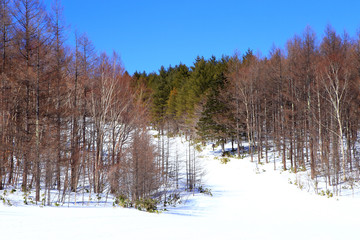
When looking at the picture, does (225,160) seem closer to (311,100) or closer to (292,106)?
(292,106)

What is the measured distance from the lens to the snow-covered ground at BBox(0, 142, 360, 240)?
680 centimetres

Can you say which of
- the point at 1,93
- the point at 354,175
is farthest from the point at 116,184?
the point at 354,175

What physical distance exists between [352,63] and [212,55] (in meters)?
32.5

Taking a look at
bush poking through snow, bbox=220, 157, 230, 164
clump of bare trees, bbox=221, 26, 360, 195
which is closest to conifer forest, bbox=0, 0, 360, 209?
clump of bare trees, bbox=221, 26, 360, 195

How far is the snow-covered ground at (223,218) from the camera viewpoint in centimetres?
680

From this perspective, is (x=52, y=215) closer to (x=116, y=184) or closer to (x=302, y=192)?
(x=116, y=184)

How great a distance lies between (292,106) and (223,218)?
17172mm

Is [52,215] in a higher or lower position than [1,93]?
lower

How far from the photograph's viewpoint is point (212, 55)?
5406cm

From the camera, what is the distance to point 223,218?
11.6 m

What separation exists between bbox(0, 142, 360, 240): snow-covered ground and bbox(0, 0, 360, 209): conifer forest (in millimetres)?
2280

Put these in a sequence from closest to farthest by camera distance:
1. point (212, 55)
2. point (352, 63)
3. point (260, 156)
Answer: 1. point (352, 63)
2. point (260, 156)
3. point (212, 55)

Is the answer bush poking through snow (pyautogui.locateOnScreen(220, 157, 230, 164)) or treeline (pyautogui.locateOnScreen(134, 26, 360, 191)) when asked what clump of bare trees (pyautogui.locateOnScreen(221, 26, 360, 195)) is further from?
bush poking through snow (pyautogui.locateOnScreen(220, 157, 230, 164))

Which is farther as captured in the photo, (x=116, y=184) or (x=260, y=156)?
(x=260, y=156)
